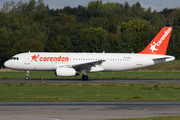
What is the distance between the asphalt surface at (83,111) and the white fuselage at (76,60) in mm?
21743

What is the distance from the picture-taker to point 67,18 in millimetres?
143500

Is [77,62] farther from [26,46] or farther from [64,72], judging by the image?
[26,46]

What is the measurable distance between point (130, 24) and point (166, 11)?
258ft

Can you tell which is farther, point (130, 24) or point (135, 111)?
point (130, 24)

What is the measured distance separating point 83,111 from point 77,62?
24704mm

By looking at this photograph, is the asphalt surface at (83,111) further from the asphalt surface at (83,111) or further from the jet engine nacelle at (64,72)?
the jet engine nacelle at (64,72)

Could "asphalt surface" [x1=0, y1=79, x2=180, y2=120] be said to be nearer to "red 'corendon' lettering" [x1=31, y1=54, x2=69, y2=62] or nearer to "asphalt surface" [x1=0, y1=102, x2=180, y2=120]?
"asphalt surface" [x1=0, y1=102, x2=180, y2=120]

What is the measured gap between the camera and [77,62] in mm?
41844

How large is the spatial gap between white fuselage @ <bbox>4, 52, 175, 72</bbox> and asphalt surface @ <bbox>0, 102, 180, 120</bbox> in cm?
2174

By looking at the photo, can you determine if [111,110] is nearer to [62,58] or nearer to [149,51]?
[62,58]

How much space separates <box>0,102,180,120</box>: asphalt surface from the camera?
51.4 feet

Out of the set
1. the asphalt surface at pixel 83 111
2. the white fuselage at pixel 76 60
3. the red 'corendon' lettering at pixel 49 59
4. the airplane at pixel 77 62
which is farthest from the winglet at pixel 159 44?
the asphalt surface at pixel 83 111

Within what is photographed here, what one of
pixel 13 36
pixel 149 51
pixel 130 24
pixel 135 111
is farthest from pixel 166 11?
pixel 135 111

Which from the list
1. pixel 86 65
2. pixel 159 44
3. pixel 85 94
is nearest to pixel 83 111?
pixel 85 94
